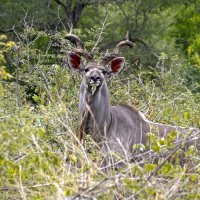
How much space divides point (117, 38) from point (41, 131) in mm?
19740

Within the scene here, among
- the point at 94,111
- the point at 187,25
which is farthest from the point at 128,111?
the point at 187,25

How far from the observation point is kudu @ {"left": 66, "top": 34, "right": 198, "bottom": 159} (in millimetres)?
9414

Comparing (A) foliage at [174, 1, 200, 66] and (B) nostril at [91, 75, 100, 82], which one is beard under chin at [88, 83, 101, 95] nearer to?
(B) nostril at [91, 75, 100, 82]

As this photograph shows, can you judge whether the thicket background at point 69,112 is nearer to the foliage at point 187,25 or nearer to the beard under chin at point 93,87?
the beard under chin at point 93,87

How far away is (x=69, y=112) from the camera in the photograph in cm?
982

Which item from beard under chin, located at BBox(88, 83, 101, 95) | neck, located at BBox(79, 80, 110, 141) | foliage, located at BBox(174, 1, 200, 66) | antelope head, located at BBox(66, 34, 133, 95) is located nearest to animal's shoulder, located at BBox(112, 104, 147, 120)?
neck, located at BBox(79, 80, 110, 141)

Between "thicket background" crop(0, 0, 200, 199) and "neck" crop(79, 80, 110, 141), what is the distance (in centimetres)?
22

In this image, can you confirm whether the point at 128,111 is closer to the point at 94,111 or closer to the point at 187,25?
the point at 94,111

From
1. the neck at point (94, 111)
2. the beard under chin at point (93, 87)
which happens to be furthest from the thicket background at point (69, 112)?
the beard under chin at point (93, 87)

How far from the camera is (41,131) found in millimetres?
6480

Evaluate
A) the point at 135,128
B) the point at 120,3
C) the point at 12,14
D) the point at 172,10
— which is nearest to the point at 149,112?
the point at 135,128

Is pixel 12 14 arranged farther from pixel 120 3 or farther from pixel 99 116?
pixel 99 116

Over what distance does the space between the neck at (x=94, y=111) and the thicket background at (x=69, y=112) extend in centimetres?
22

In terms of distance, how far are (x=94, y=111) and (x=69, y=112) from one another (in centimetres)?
34
